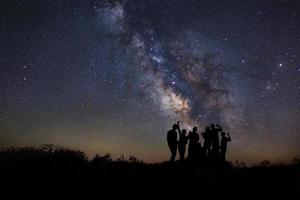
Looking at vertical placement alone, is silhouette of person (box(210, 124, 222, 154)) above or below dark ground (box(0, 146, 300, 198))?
above

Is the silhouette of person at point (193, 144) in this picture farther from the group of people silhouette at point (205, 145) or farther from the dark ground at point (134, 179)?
the dark ground at point (134, 179)

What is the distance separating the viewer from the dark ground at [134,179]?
1048 cm

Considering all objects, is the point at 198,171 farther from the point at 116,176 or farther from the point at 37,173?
the point at 37,173

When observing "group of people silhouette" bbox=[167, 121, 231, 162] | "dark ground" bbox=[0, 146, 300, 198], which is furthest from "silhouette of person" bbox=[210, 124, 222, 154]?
"dark ground" bbox=[0, 146, 300, 198]

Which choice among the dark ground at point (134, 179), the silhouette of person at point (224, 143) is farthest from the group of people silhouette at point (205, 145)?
the dark ground at point (134, 179)

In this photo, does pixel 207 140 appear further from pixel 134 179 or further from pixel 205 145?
pixel 134 179

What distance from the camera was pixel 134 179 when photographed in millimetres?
11906

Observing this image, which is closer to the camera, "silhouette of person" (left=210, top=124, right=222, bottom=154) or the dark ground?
the dark ground

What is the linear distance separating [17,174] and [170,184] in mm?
5734

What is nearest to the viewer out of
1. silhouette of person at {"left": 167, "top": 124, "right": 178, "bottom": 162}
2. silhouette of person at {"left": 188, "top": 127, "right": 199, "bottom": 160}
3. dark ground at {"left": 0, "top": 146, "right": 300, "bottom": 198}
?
dark ground at {"left": 0, "top": 146, "right": 300, "bottom": 198}

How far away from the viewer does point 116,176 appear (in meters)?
12.3

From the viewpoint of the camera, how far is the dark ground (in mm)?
10484

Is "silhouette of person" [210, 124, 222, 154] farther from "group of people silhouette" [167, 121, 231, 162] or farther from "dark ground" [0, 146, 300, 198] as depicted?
"dark ground" [0, 146, 300, 198]

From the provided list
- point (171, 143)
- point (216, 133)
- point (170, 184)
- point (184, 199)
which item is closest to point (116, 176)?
point (170, 184)
